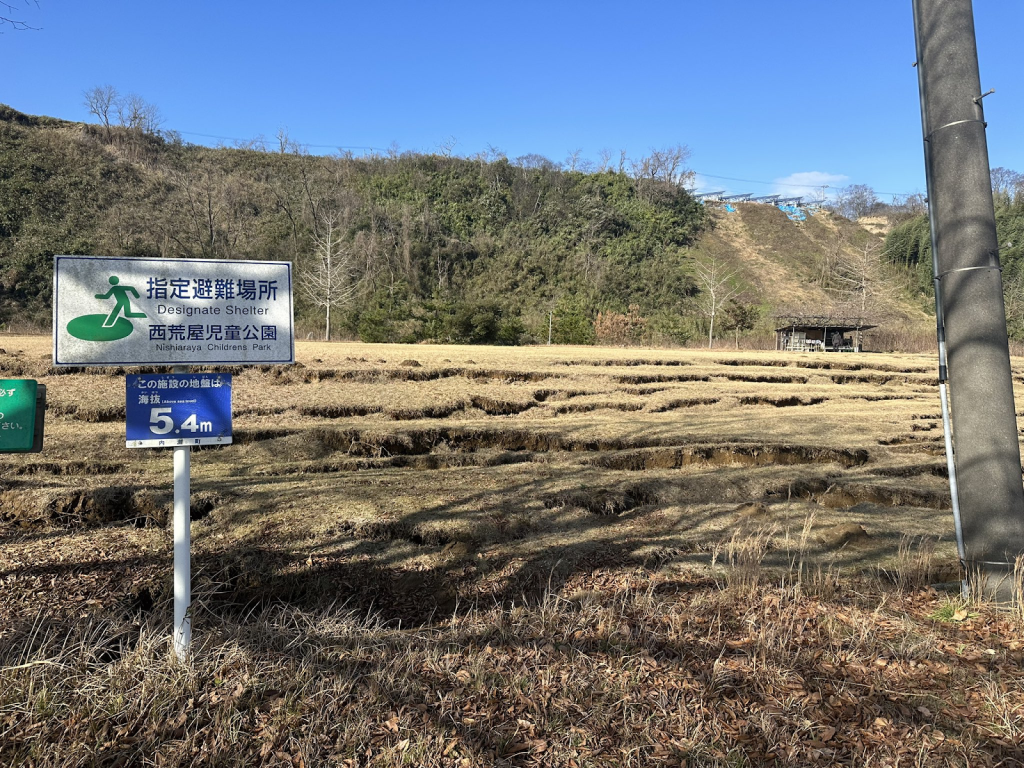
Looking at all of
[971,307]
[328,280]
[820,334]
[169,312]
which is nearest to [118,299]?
[169,312]

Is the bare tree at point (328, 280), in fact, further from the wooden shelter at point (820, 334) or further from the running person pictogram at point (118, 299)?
the running person pictogram at point (118, 299)

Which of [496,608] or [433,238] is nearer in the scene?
[496,608]

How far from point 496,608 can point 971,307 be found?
3.59 meters

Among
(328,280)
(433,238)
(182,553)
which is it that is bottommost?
(182,553)

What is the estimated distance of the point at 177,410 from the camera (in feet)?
10.4

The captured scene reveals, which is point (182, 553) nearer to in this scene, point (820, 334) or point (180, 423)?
point (180, 423)

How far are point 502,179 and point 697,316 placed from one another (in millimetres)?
30201

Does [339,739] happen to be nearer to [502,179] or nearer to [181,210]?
[181,210]

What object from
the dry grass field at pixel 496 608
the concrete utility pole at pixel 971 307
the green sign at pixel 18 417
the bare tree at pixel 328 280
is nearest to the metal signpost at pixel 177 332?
the green sign at pixel 18 417

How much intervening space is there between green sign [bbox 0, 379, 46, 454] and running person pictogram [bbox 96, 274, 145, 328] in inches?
21.3

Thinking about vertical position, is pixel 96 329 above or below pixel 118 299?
below

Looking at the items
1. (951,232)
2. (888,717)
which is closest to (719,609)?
(888,717)

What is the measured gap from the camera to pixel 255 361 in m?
3.33

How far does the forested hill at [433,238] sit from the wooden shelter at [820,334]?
4.72 meters
